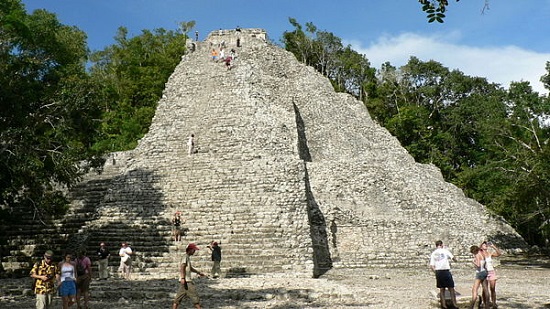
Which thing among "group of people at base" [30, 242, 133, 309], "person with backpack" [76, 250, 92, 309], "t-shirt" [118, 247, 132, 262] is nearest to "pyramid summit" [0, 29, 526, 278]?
"t-shirt" [118, 247, 132, 262]

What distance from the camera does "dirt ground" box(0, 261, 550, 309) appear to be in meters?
8.40

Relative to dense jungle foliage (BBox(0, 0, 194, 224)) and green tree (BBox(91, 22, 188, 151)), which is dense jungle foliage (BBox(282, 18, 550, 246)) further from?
dense jungle foliage (BBox(0, 0, 194, 224))

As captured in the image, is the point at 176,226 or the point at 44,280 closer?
the point at 44,280

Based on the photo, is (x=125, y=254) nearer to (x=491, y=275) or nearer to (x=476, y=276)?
(x=476, y=276)

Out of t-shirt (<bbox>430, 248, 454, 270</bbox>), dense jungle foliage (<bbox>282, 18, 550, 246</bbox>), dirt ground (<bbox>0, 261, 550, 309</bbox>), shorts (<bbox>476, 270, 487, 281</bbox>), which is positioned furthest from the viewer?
dense jungle foliage (<bbox>282, 18, 550, 246</bbox>)

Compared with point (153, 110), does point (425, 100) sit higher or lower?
higher

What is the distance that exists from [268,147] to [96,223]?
6.18 meters

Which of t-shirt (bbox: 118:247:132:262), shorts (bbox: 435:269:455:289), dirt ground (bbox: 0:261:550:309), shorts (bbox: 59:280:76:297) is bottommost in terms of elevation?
dirt ground (bbox: 0:261:550:309)

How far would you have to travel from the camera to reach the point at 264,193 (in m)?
14.8

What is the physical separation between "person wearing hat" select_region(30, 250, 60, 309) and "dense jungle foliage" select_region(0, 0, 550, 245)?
4023 mm

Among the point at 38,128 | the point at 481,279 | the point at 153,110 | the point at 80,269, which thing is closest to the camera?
the point at 481,279

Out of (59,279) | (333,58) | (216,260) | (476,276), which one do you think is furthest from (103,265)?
(333,58)

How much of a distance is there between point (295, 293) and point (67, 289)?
399cm

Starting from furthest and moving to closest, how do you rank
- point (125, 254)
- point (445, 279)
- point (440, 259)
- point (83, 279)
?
point (125, 254)
point (83, 279)
point (440, 259)
point (445, 279)
